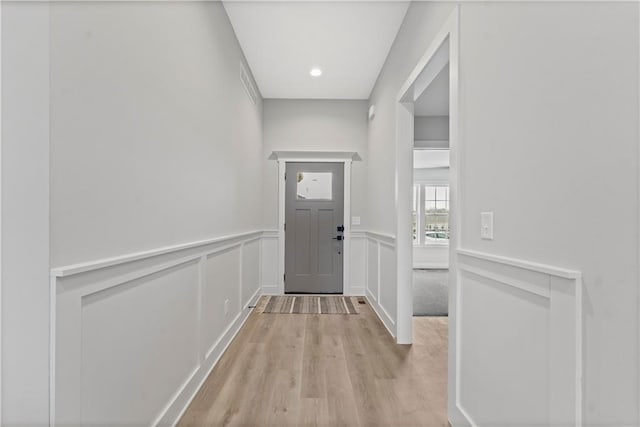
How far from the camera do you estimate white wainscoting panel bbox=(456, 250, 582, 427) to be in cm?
103

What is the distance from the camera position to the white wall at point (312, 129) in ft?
16.3

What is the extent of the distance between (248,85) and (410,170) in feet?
6.81

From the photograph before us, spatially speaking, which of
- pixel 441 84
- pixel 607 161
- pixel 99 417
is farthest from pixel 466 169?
pixel 441 84

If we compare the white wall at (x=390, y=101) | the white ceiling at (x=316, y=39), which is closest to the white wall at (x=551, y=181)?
the white wall at (x=390, y=101)

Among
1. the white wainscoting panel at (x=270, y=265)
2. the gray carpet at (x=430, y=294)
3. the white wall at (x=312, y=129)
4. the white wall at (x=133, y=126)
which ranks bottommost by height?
the gray carpet at (x=430, y=294)

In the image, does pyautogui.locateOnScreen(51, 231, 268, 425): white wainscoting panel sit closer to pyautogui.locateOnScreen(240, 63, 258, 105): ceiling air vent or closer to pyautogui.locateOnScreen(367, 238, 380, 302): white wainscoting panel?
pyautogui.locateOnScreen(240, 63, 258, 105): ceiling air vent

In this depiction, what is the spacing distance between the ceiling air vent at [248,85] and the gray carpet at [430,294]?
3.17 m

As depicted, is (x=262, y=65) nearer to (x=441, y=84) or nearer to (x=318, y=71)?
(x=318, y=71)

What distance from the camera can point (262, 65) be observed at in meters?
3.83

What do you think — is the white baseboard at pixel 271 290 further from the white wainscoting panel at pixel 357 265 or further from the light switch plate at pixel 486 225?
the light switch plate at pixel 486 225

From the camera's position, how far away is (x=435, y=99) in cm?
450

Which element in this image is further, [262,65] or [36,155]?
[262,65]

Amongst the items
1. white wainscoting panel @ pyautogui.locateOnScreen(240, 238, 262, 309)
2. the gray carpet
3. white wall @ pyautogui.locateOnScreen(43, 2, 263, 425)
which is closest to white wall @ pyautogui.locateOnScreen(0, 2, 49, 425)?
white wall @ pyautogui.locateOnScreen(43, 2, 263, 425)

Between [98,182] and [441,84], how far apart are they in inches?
150
